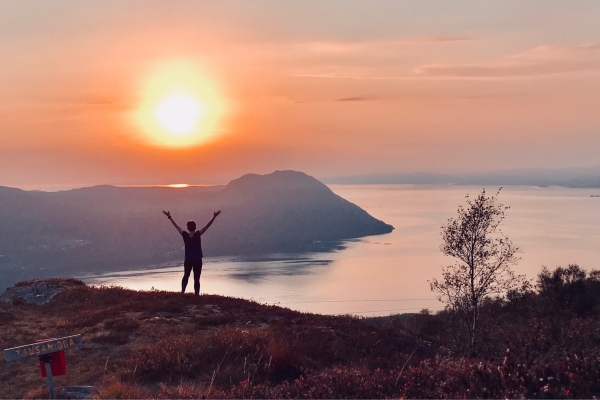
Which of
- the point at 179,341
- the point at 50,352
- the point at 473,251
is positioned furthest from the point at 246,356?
the point at 473,251

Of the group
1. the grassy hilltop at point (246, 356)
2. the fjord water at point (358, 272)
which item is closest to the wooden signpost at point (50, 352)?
the grassy hilltop at point (246, 356)

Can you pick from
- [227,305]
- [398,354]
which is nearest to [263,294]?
[227,305]

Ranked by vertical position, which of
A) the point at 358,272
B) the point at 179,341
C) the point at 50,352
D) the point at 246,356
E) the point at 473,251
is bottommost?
the point at 358,272

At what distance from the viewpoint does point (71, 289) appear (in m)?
22.8

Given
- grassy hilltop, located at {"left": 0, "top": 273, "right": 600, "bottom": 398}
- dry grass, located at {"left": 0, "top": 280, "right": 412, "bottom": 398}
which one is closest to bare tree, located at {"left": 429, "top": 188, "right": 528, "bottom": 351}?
grassy hilltop, located at {"left": 0, "top": 273, "right": 600, "bottom": 398}

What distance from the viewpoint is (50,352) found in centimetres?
709

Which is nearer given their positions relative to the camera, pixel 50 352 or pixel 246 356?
pixel 50 352

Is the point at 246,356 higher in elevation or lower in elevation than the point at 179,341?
lower

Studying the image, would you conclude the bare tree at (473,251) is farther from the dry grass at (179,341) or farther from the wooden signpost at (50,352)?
the wooden signpost at (50,352)

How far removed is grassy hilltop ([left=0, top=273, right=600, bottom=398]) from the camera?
638 cm

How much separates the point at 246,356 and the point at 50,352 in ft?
13.9

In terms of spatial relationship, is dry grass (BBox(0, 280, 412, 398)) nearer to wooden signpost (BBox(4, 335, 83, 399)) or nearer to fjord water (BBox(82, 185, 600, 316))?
wooden signpost (BBox(4, 335, 83, 399))

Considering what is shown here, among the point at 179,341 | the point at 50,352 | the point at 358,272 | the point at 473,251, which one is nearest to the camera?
the point at 50,352

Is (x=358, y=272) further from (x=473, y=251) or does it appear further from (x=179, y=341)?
(x=179, y=341)
